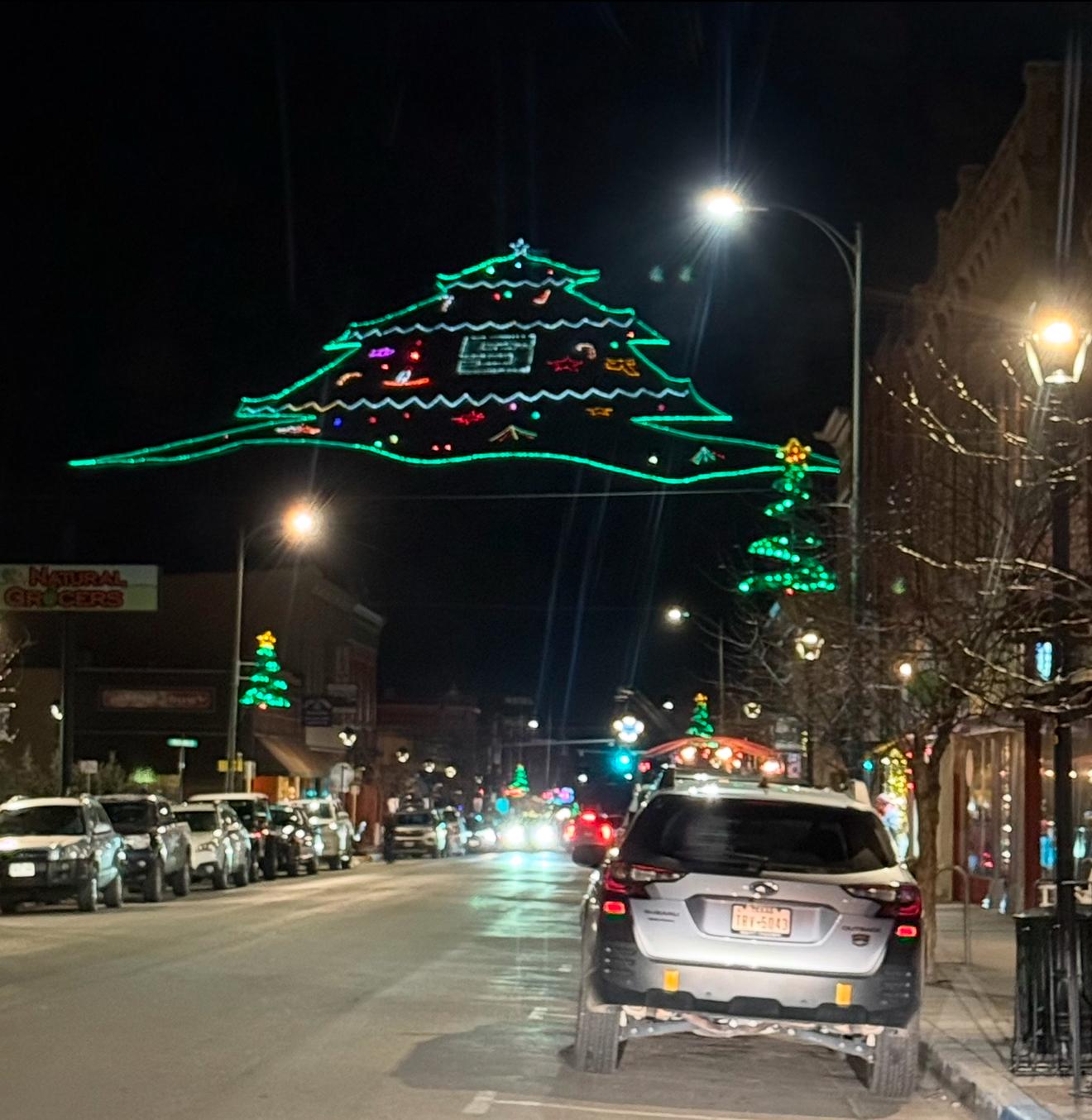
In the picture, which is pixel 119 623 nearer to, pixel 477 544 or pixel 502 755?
pixel 477 544

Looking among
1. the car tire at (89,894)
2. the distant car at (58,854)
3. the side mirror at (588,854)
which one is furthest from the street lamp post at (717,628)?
the side mirror at (588,854)

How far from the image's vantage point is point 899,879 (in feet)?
35.1

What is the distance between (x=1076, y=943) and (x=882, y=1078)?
139cm

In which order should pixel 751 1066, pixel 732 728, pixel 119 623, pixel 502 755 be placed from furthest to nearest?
pixel 502 755
pixel 119 623
pixel 732 728
pixel 751 1066

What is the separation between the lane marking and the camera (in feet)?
33.2

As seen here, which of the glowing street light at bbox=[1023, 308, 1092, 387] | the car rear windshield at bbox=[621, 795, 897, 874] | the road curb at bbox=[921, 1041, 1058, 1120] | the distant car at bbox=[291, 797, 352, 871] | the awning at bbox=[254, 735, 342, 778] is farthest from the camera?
the awning at bbox=[254, 735, 342, 778]

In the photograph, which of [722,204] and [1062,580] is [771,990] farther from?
[722,204]

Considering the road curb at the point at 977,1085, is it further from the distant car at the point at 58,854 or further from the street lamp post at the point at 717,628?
the street lamp post at the point at 717,628

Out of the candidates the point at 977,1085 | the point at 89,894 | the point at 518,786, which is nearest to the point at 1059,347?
the point at 977,1085

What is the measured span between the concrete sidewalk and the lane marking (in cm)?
154

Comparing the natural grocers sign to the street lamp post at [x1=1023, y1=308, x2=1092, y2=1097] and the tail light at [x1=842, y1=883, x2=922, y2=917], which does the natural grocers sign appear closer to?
the street lamp post at [x1=1023, y1=308, x2=1092, y2=1097]

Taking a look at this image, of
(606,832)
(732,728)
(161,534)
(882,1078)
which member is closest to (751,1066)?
(882,1078)

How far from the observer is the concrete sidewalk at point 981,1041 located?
10.2 metres

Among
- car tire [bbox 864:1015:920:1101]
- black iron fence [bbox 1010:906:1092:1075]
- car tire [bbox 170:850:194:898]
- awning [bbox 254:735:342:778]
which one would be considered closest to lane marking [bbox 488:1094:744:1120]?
car tire [bbox 864:1015:920:1101]
